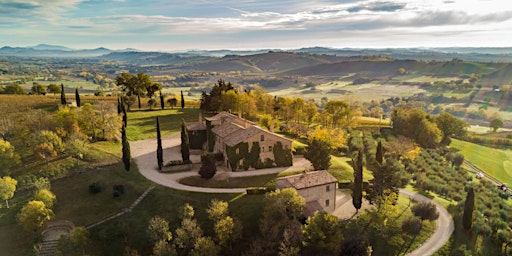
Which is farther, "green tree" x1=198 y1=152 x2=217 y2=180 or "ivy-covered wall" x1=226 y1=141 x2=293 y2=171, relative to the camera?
"ivy-covered wall" x1=226 y1=141 x2=293 y2=171

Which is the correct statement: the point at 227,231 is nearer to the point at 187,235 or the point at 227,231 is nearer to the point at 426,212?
the point at 187,235

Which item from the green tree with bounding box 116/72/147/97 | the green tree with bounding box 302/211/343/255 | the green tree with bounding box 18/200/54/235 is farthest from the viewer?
the green tree with bounding box 116/72/147/97

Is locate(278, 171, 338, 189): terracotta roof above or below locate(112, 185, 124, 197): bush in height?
above

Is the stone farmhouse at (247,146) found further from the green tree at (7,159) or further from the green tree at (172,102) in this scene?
the green tree at (172,102)

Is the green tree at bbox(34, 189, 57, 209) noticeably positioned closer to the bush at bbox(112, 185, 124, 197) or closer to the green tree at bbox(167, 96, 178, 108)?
the bush at bbox(112, 185, 124, 197)

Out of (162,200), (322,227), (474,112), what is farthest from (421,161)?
(474,112)

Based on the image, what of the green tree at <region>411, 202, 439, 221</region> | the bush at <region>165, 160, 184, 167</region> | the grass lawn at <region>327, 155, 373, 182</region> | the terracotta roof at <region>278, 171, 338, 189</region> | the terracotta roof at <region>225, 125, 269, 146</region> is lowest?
the green tree at <region>411, 202, 439, 221</region>

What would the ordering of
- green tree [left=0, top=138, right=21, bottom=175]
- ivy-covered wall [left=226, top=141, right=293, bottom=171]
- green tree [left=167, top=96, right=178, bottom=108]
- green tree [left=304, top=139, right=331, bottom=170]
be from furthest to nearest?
green tree [left=167, top=96, right=178, bottom=108]
ivy-covered wall [left=226, top=141, right=293, bottom=171]
green tree [left=304, top=139, right=331, bottom=170]
green tree [left=0, top=138, right=21, bottom=175]

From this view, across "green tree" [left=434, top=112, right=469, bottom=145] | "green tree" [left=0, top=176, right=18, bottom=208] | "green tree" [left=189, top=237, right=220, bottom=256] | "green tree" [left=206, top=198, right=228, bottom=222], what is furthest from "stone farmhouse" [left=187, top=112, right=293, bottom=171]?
"green tree" [left=434, top=112, right=469, bottom=145]
